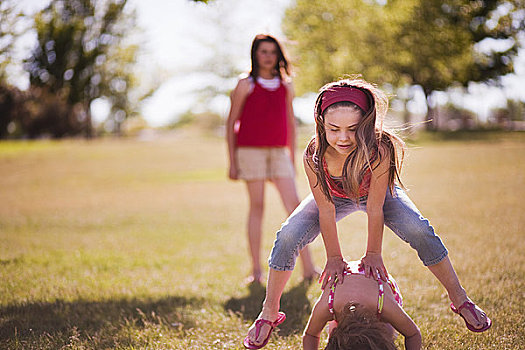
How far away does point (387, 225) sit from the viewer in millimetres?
2721

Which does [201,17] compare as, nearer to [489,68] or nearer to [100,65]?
[100,65]

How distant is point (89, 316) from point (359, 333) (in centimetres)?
213

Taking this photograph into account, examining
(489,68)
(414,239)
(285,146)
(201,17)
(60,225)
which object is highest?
(201,17)

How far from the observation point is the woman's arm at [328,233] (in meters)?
2.58

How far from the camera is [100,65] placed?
3791 centimetres

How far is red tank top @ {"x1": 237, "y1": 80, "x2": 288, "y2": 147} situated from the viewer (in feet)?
14.2

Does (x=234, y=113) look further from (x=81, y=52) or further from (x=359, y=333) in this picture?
(x=81, y=52)

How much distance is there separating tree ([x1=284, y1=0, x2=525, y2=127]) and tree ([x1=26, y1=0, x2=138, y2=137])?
47.7 feet

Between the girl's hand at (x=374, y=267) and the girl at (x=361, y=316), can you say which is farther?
the girl's hand at (x=374, y=267)

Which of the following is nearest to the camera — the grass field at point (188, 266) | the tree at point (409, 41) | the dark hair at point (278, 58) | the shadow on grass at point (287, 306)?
the grass field at point (188, 266)

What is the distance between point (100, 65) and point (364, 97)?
38774 millimetres

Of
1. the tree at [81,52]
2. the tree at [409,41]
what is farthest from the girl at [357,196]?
the tree at [81,52]

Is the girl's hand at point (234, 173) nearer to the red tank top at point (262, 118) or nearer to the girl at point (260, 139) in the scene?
the girl at point (260, 139)

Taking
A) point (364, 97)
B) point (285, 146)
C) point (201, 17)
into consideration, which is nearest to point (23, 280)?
point (285, 146)
